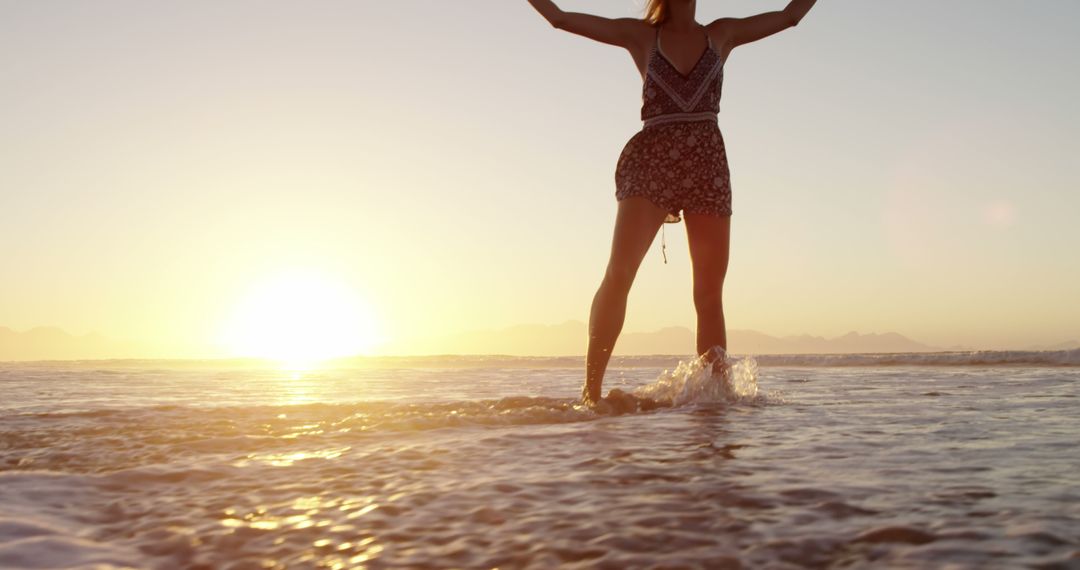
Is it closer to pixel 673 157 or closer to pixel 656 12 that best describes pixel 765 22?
pixel 656 12

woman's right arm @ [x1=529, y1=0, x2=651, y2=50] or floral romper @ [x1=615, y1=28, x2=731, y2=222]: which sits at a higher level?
woman's right arm @ [x1=529, y1=0, x2=651, y2=50]

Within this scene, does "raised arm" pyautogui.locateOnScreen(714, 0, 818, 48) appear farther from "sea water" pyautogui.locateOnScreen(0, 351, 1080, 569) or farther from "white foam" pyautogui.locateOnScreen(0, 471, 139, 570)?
"white foam" pyautogui.locateOnScreen(0, 471, 139, 570)

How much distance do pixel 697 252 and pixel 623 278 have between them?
562 mm

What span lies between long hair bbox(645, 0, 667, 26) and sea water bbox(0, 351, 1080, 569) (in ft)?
7.48

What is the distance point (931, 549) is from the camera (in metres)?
1.29

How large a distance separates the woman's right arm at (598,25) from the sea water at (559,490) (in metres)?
2.17

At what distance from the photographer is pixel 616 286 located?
4.25 meters

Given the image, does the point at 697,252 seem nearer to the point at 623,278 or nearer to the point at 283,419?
the point at 623,278

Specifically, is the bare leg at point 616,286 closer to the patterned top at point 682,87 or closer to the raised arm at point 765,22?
the patterned top at point 682,87

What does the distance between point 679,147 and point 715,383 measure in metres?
1.35

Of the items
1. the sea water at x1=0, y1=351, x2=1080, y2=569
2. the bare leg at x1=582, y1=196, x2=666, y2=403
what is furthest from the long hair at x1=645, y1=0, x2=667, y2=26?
the sea water at x1=0, y1=351, x2=1080, y2=569

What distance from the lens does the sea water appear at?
138 centimetres

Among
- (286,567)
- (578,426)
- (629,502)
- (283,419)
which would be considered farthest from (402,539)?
(283,419)

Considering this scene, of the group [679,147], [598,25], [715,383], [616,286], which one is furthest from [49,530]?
[598,25]
